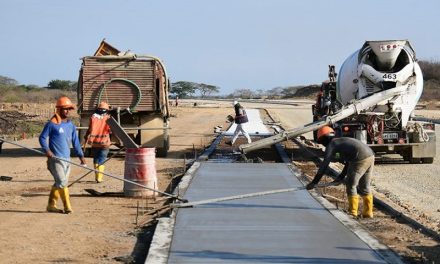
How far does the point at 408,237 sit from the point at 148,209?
4089mm

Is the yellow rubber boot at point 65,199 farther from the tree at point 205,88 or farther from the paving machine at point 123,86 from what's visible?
the tree at point 205,88

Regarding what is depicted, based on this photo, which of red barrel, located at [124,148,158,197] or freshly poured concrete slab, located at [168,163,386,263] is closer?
freshly poured concrete slab, located at [168,163,386,263]

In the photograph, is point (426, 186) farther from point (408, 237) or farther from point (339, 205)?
point (408, 237)

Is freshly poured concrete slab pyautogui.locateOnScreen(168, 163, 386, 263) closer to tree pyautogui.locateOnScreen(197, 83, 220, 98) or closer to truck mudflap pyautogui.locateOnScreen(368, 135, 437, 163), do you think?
truck mudflap pyautogui.locateOnScreen(368, 135, 437, 163)

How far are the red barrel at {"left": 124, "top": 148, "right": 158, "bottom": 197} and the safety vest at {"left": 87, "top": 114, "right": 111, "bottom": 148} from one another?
2.27 meters

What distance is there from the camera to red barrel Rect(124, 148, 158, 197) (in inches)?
499

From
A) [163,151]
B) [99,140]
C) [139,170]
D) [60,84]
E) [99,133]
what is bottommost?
[163,151]

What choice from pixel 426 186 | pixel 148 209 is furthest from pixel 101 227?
pixel 426 186

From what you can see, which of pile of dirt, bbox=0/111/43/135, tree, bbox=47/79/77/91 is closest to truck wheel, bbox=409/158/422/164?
pile of dirt, bbox=0/111/43/135

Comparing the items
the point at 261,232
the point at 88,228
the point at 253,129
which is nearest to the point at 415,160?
the point at 261,232

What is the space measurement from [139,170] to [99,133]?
2.83m

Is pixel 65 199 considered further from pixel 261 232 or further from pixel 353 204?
pixel 353 204

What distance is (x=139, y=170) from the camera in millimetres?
12750

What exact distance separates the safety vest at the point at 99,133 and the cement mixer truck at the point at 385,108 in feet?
13.9
